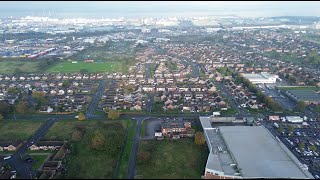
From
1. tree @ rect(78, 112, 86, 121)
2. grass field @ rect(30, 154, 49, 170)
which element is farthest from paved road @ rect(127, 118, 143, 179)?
grass field @ rect(30, 154, 49, 170)

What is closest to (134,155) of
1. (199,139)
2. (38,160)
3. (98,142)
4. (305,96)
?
(98,142)

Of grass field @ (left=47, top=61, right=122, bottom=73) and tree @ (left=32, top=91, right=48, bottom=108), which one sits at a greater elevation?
grass field @ (left=47, top=61, right=122, bottom=73)

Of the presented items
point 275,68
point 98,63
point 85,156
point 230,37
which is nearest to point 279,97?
point 275,68

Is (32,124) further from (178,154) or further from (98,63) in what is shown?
(98,63)

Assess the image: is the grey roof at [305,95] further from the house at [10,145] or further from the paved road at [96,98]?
the house at [10,145]

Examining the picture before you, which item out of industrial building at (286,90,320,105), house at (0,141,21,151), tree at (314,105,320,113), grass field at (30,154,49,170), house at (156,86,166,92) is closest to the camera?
grass field at (30,154,49,170)

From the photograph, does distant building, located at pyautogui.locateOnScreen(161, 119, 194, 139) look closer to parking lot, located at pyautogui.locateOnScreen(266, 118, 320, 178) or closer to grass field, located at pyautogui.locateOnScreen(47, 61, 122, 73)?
parking lot, located at pyautogui.locateOnScreen(266, 118, 320, 178)
